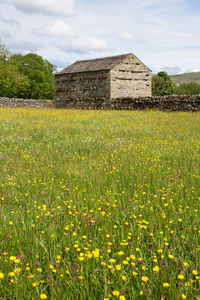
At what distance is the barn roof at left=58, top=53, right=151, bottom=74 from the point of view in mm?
31080

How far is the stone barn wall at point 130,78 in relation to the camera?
101 ft

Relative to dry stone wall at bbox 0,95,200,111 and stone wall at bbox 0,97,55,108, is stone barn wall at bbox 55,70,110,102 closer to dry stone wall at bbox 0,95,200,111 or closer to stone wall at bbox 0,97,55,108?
dry stone wall at bbox 0,95,200,111

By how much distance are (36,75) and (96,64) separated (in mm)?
31877

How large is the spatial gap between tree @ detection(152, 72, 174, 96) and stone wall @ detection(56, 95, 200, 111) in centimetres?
4074

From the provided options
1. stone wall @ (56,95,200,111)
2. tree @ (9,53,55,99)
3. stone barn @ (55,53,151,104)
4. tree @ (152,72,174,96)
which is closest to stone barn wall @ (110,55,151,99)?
stone barn @ (55,53,151,104)

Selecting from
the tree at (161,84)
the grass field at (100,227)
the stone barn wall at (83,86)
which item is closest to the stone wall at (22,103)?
the stone barn wall at (83,86)

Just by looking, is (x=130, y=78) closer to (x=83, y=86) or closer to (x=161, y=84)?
(x=83, y=86)

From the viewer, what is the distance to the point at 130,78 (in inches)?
1257

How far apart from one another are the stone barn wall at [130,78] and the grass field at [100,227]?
80.4 feet

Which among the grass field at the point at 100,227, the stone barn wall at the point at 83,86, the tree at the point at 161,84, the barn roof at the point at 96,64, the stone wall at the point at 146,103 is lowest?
the grass field at the point at 100,227

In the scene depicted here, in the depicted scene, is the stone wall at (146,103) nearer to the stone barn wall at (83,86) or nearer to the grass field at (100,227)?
the stone barn wall at (83,86)

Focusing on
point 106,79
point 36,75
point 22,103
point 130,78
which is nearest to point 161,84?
point 36,75

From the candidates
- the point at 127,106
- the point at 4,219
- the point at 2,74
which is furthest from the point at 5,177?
the point at 2,74

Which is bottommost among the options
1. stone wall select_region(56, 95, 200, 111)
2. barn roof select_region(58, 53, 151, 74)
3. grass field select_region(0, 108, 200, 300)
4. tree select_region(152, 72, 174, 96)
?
grass field select_region(0, 108, 200, 300)
